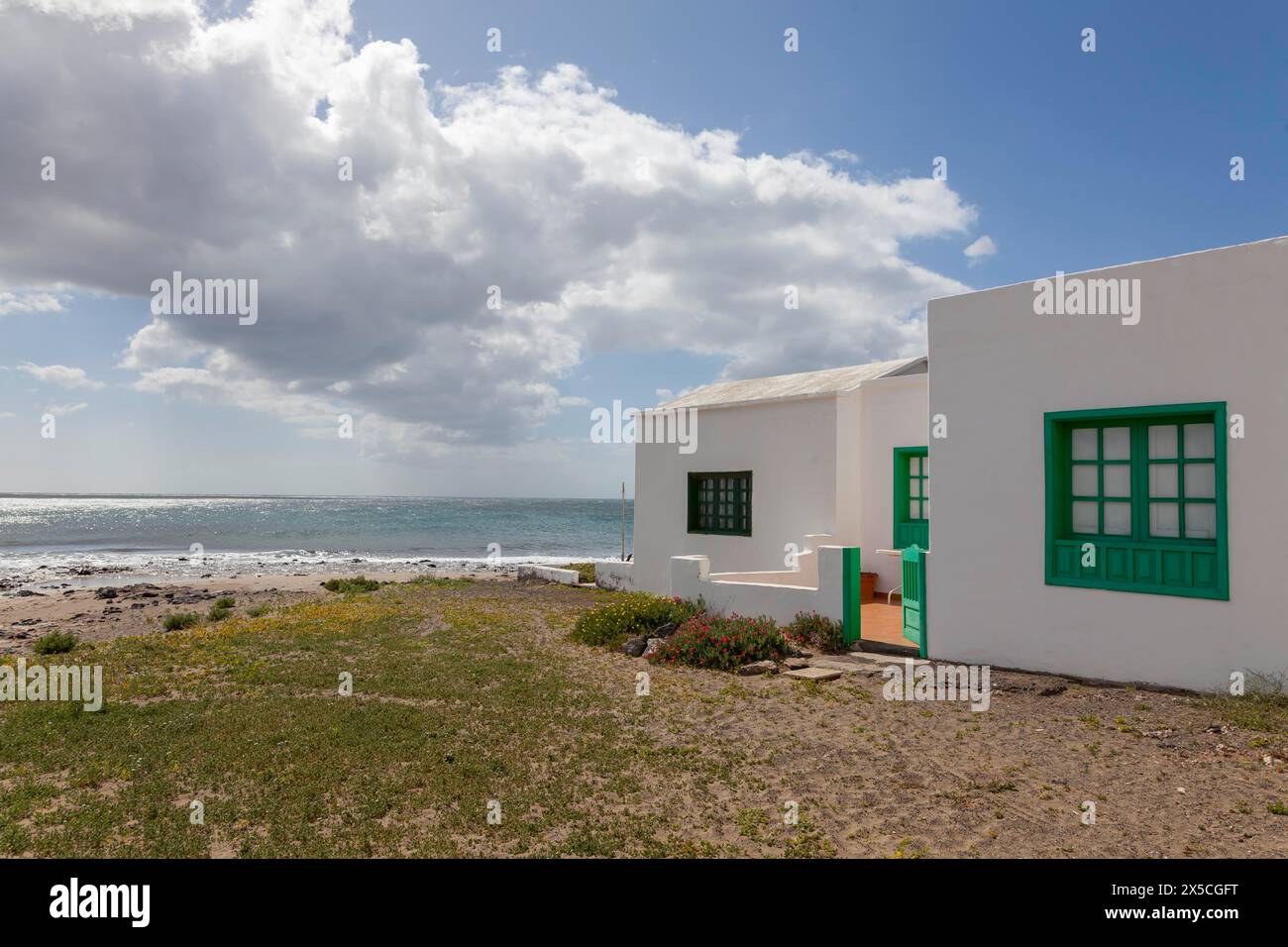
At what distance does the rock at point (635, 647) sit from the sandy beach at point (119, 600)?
1005 cm

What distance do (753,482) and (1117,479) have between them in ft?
25.6

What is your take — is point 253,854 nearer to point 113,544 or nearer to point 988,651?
point 988,651

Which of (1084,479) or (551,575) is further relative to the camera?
(551,575)

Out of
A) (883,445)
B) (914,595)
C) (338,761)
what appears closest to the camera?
(338,761)

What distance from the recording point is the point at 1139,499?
8.18 meters

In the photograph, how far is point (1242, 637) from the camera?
291 inches

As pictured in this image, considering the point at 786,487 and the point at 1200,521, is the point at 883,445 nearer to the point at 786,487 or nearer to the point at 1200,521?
the point at 786,487

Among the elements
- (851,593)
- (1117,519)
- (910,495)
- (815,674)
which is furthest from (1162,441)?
(910,495)

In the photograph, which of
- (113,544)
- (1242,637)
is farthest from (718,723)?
(113,544)

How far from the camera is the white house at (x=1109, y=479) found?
737 cm

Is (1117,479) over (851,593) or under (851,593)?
over

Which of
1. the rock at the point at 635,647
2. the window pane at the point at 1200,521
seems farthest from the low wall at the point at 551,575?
the window pane at the point at 1200,521

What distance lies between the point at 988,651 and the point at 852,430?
5.76 meters

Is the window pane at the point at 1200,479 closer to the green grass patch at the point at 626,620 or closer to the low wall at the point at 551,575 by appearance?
the green grass patch at the point at 626,620
